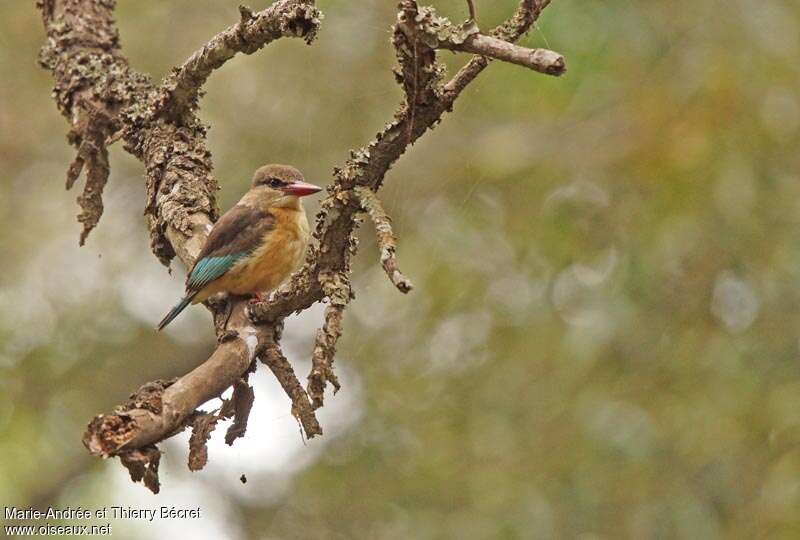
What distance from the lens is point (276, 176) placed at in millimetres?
4508

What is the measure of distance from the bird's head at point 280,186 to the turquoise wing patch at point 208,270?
65 cm

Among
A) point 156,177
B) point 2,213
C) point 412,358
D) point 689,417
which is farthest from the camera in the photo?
point 2,213

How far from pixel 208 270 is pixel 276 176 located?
3.31 ft

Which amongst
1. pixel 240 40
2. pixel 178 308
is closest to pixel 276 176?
pixel 178 308

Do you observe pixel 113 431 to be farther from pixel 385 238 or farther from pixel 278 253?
pixel 278 253

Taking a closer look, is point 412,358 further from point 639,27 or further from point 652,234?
point 639,27

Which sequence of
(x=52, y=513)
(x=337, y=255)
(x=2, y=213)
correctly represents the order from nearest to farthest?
(x=337, y=255)
(x=52, y=513)
(x=2, y=213)

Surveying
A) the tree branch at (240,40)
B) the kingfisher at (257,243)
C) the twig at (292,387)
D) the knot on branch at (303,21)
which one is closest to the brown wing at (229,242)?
the kingfisher at (257,243)

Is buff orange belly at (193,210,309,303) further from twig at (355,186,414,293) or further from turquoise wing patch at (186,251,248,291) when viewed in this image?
twig at (355,186,414,293)

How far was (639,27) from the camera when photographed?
172 inches

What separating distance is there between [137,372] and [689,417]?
3305 millimetres

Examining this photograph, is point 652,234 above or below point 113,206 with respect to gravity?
below

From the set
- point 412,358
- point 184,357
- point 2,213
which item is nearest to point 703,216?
point 412,358

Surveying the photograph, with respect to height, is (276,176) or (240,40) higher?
(276,176)
